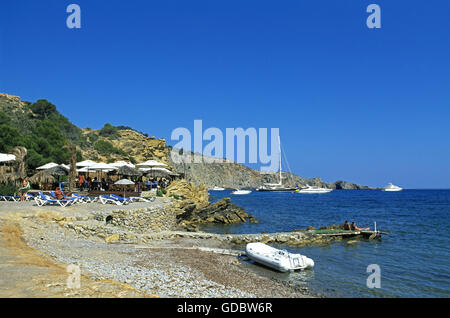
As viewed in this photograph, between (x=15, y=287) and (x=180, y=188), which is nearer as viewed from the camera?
(x=15, y=287)

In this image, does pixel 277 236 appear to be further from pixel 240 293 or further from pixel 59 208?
pixel 59 208

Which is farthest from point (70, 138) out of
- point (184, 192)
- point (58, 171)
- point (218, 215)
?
point (218, 215)

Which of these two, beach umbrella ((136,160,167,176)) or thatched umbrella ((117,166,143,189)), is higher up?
beach umbrella ((136,160,167,176))

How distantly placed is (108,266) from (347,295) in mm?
7929

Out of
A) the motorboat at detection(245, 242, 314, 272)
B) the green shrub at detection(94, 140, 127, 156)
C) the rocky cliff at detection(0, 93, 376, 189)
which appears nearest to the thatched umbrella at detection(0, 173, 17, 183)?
the rocky cliff at detection(0, 93, 376, 189)

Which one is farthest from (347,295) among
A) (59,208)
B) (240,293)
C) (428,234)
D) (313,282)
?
(428,234)

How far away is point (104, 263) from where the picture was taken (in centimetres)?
941

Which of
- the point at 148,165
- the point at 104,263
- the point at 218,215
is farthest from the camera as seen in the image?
the point at 218,215

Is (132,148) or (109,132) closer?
(132,148)

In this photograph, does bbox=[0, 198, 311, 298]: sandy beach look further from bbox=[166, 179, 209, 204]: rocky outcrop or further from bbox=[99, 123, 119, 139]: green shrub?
bbox=[99, 123, 119, 139]: green shrub

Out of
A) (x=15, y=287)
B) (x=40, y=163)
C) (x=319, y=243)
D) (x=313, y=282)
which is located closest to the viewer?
(x=15, y=287)

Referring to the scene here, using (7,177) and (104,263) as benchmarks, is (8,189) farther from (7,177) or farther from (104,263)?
(104,263)

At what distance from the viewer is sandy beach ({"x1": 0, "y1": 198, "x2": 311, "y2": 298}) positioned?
645cm

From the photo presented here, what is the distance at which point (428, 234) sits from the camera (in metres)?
24.5
